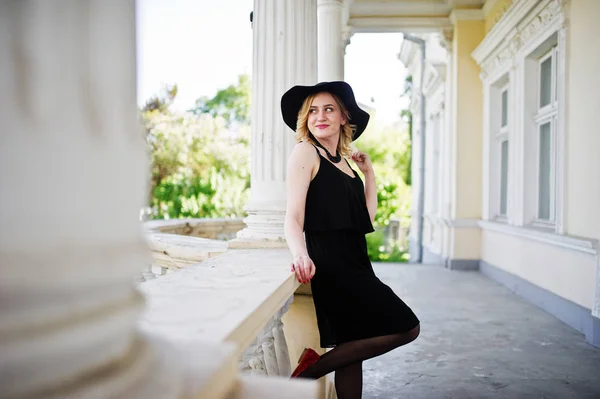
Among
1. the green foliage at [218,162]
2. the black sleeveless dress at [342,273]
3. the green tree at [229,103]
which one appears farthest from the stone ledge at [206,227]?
the green tree at [229,103]

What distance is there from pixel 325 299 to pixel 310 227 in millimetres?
303

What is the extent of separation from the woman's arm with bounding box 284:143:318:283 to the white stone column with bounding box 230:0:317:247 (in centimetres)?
104

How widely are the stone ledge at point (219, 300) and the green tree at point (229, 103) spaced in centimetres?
2462

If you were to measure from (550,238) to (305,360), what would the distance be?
4342mm

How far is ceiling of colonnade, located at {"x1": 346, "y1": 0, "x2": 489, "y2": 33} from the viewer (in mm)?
9367

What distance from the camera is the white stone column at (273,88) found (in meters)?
3.16

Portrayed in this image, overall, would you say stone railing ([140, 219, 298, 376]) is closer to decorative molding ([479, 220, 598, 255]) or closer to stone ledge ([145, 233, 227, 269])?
stone ledge ([145, 233, 227, 269])

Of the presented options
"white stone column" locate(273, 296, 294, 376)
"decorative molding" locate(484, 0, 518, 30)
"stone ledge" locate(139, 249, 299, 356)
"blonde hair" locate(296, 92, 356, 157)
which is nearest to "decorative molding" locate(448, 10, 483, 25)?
"decorative molding" locate(484, 0, 518, 30)

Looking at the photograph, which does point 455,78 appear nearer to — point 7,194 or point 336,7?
point 336,7

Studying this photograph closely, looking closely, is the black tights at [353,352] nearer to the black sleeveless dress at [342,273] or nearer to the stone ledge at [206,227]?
the black sleeveless dress at [342,273]

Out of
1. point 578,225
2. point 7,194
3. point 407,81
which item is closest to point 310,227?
point 7,194

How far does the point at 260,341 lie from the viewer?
2.13 metres

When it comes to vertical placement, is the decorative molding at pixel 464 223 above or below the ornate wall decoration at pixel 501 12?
below

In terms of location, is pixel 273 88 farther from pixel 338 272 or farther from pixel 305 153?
pixel 338 272
